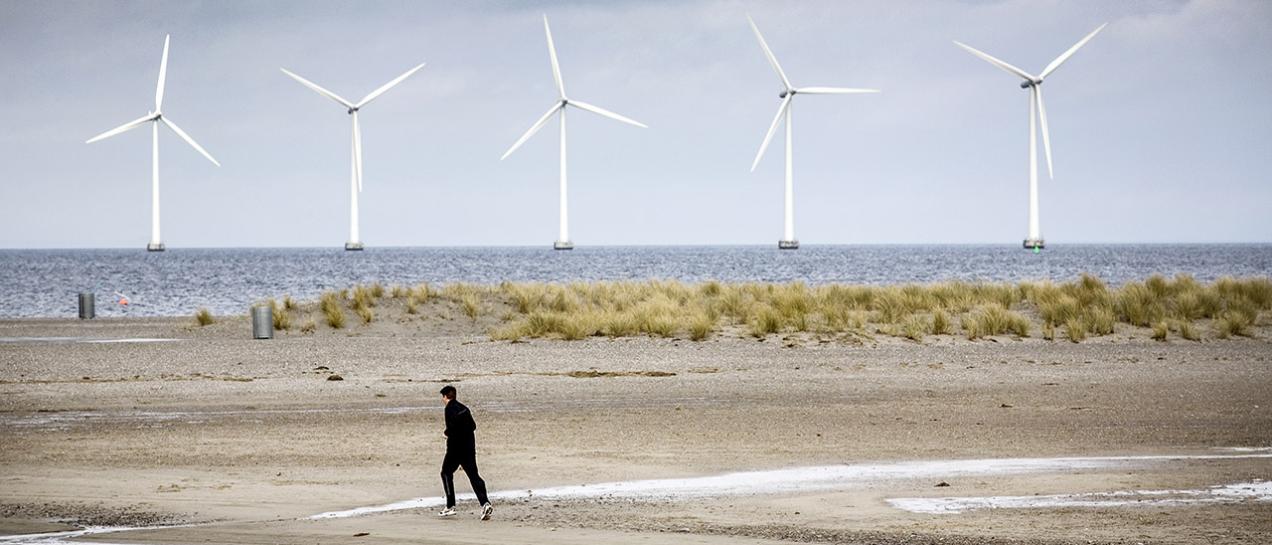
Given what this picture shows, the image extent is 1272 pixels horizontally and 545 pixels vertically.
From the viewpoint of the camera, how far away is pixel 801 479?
609 inches

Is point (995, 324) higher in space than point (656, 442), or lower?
higher

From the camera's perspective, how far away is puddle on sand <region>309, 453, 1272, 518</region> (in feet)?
47.6

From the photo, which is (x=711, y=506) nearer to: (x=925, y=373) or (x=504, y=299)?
(x=925, y=373)

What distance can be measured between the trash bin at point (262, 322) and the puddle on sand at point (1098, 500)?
1039 inches

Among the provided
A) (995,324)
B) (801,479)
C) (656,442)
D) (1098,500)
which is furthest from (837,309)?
(1098,500)

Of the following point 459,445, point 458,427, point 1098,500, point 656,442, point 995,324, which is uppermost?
point 458,427

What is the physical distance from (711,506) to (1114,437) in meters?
7.20

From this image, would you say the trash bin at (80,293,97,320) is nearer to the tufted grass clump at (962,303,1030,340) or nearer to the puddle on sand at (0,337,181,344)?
the puddle on sand at (0,337,181,344)

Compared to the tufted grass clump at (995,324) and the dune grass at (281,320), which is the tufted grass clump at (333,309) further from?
the tufted grass clump at (995,324)

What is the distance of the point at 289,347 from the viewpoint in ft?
113


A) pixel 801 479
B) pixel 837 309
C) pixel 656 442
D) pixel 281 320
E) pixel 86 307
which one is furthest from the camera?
pixel 86 307

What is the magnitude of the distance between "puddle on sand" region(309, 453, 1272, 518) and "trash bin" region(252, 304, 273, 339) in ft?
78.8

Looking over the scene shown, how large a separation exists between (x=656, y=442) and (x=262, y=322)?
21.5 metres

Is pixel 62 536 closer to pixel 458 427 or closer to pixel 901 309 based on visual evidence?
pixel 458 427
